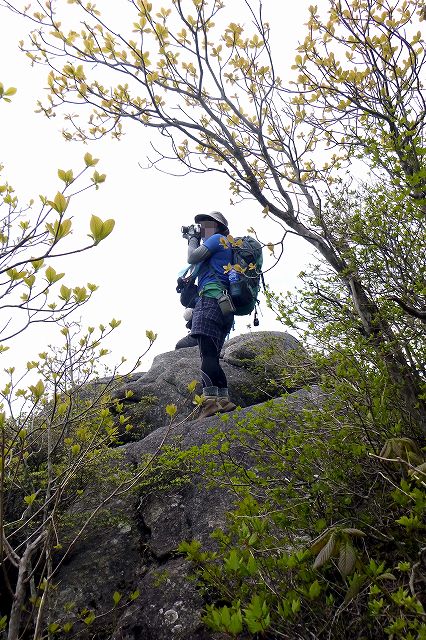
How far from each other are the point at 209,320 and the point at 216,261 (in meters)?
0.77

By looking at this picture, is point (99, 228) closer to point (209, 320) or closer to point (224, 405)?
point (209, 320)

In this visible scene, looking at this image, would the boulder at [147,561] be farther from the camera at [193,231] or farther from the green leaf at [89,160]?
the camera at [193,231]

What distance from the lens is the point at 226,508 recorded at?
12.1 feet

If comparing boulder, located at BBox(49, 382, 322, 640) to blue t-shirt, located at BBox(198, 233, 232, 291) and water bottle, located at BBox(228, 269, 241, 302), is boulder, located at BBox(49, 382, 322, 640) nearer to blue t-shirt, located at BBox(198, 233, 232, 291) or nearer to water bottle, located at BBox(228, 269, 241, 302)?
water bottle, located at BBox(228, 269, 241, 302)

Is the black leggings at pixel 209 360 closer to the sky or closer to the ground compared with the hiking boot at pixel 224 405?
closer to the sky

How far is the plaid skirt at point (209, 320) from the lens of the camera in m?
5.54

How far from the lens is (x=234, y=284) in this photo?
554 centimetres

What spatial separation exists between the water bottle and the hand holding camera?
89 cm

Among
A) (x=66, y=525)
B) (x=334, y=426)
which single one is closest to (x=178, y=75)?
(x=334, y=426)

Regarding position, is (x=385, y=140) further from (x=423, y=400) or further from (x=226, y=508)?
(x=226, y=508)

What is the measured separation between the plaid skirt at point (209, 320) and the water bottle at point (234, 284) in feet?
0.84

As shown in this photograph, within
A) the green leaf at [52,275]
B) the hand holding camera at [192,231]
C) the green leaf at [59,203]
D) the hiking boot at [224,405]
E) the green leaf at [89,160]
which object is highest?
the hand holding camera at [192,231]

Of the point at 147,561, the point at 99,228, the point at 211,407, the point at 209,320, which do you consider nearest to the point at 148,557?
the point at 147,561

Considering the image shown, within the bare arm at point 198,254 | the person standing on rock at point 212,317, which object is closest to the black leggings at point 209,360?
the person standing on rock at point 212,317
